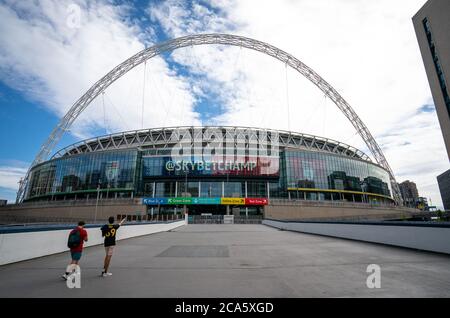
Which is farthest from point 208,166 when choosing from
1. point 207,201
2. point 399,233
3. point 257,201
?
point 399,233

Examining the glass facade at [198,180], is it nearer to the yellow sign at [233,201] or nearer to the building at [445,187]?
the yellow sign at [233,201]

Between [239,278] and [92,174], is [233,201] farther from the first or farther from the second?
[239,278]

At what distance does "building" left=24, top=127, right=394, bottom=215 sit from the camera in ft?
204

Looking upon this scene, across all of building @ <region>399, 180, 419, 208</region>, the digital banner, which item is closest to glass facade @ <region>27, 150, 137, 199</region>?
the digital banner

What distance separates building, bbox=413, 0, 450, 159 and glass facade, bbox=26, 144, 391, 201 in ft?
96.7

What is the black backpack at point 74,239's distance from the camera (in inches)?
237

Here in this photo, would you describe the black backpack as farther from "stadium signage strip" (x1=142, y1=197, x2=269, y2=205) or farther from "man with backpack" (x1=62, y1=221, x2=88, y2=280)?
"stadium signage strip" (x1=142, y1=197, x2=269, y2=205)

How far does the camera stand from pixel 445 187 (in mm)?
114688

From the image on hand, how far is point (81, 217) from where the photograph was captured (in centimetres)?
5384

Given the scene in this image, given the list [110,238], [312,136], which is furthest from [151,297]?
[312,136]

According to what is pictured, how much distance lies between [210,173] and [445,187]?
130104mm

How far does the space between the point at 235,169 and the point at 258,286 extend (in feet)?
189

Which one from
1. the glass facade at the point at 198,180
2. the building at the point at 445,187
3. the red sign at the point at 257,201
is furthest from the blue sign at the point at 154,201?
the building at the point at 445,187
